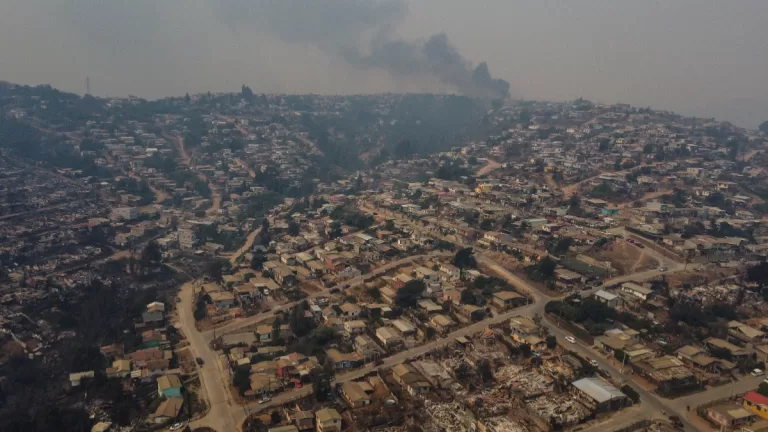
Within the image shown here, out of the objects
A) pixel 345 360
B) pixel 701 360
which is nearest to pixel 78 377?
pixel 345 360

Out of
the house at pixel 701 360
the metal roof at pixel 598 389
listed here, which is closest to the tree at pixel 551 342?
the metal roof at pixel 598 389

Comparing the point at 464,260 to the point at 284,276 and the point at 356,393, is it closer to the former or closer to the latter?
the point at 284,276

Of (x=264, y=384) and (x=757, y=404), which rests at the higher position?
(x=757, y=404)

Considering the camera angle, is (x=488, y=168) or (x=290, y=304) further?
(x=488, y=168)

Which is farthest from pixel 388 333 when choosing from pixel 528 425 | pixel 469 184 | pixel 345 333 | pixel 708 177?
pixel 708 177

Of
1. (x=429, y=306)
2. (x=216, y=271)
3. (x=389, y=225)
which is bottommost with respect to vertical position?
(x=216, y=271)

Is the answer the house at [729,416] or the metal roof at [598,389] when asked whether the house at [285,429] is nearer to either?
the metal roof at [598,389]
